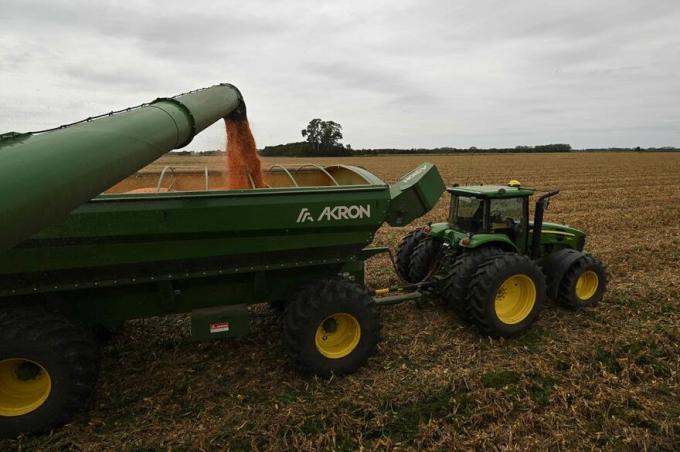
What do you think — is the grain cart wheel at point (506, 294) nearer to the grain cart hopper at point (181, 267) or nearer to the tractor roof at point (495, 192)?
the tractor roof at point (495, 192)

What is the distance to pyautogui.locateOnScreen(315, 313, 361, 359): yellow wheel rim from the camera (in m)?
4.23

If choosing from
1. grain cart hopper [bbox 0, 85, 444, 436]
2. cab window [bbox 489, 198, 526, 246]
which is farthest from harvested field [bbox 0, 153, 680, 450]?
cab window [bbox 489, 198, 526, 246]

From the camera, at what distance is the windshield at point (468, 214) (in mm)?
5504

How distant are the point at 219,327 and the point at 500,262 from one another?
3.09 metres

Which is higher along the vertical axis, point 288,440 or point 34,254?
point 34,254

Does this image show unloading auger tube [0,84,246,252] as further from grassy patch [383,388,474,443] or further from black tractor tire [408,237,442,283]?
black tractor tire [408,237,442,283]

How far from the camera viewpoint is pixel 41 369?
3.48 metres

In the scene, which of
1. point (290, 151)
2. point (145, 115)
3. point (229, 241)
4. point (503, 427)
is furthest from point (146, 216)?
point (290, 151)

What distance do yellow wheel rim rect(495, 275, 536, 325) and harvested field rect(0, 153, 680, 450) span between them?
0.85 ft

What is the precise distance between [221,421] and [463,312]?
2.88 metres

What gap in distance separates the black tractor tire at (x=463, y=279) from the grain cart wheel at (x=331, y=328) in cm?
122

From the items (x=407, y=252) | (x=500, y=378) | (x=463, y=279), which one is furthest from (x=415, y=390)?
(x=407, y=252)

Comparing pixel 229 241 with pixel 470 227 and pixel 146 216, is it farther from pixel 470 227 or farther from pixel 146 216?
pixel 470 227

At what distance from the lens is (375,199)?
4176mm
